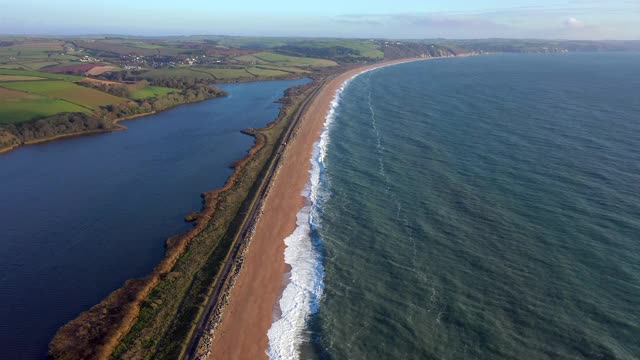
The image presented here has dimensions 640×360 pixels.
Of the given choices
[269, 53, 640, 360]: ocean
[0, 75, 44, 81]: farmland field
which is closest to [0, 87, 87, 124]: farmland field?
[0, 75, 44, 81]: farmland field

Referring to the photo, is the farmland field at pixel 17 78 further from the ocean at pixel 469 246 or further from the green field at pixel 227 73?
the ocean at pixel 469 246

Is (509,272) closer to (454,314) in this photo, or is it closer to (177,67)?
(454,314)

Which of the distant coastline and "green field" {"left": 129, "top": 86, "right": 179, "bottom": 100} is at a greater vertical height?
"green field" {"left": 129, "top": 86, "right": 179, "bottom": 100}

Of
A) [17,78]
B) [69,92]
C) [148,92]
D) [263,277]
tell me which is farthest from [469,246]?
[17,78]

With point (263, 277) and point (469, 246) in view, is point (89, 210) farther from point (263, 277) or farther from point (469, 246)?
point (469, 246)

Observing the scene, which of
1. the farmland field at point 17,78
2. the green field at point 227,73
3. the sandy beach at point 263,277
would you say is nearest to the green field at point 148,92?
the farmland field at point 17,78

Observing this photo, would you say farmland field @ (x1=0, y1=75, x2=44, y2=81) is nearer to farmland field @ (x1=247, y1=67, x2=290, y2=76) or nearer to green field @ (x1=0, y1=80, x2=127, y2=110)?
green field @ (x1=0, y1=80, x2=127, y2=110)
